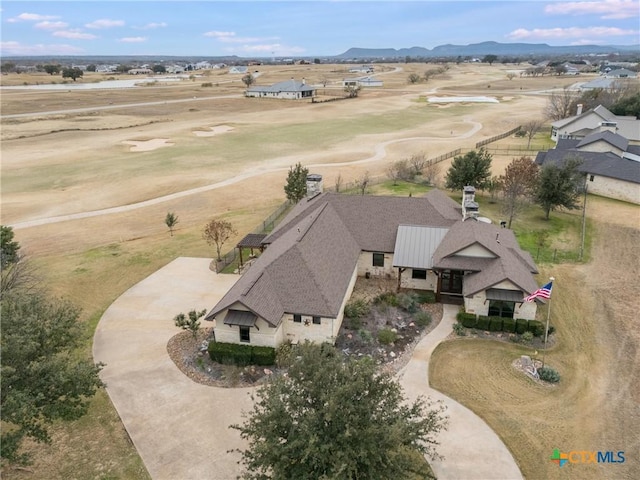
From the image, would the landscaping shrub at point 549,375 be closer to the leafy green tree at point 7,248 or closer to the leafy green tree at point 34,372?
the leafy green tree at point 34,372

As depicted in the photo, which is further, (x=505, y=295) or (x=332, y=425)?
(x=505, y=295)

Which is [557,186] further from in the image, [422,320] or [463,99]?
[463,99]

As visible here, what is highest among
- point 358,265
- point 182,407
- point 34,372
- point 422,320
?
point 34,372

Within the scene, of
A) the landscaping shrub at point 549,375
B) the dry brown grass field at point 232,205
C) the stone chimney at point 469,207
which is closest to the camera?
the dry brown grass field at point 232,205

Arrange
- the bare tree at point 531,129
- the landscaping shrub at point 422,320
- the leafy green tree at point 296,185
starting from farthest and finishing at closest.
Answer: the bare tree at point 531,129 → the leafy green tree at point 296,185 → the landscaping shrub at point 422,320

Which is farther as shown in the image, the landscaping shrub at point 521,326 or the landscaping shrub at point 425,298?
the landscaping shrub at point 425,298

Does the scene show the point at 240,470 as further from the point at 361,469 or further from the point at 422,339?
the point at 422,339

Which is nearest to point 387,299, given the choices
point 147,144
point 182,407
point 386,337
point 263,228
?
point 386,337

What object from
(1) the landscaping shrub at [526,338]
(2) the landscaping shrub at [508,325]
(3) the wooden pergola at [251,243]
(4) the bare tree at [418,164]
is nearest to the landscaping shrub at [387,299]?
(2) the landscaping shrub at [508,325]
